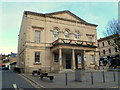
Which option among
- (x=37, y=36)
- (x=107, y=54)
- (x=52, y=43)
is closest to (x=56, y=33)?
(x=52, y=43)

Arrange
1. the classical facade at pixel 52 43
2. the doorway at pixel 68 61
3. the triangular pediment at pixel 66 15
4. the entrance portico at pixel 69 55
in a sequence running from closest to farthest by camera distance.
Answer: the entrance portico at pixel 69 55 → the classical facade at pixel 52 43 → the doorway at pixel 68 61 → the triangular pediment at pixel 66 15

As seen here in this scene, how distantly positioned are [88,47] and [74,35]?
5.44 m

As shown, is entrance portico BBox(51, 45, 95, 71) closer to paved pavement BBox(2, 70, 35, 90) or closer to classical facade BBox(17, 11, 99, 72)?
classical facade BBox(17, 11, 99, 72)

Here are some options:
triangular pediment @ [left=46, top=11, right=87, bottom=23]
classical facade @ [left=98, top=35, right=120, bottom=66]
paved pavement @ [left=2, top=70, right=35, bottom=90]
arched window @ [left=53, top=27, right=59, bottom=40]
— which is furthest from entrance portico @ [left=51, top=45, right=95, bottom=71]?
classical facade @ [left=98, top=35, right=120, bottom=66]

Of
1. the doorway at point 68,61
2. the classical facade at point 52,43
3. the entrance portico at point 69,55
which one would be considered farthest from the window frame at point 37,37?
the doorway at point 68,61

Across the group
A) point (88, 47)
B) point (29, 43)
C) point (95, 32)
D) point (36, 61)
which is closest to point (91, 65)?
point (88, 47)

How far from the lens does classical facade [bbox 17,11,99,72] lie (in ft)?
77.9

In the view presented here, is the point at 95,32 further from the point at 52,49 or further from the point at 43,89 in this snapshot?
the point at 43,89

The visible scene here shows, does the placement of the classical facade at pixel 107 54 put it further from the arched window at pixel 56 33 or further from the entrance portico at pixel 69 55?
the arched window at pixel 56 33

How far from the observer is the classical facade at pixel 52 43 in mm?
23750

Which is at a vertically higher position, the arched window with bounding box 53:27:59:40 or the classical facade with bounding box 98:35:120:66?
the arched window with bounding box 53:27:59:40

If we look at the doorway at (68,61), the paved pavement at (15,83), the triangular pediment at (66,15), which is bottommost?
the paved pavement at (15,83)

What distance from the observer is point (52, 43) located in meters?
25.9

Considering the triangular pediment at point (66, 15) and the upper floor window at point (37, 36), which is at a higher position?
the triangular pediment at point (66, 15)
